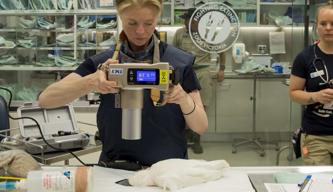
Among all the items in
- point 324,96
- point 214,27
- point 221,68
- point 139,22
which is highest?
point 214,27

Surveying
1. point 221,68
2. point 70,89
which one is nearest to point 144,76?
point 70,89

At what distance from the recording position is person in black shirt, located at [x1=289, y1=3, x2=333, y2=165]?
7.55ft

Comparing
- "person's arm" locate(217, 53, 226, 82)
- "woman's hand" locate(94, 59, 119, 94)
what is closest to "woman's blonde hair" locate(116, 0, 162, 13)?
"woman's hand" locate(94, 59, 119, 94)

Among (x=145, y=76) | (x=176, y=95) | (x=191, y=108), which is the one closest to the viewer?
(x=145, y=76)

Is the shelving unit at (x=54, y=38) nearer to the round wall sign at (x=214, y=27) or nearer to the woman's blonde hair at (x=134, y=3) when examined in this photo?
the round wall sign at (x=214, y=27)

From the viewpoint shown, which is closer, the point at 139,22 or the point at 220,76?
the point at 139,22

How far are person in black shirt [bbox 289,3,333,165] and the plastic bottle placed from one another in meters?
1.56

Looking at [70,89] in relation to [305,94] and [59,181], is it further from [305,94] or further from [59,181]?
[305,94]

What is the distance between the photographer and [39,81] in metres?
4.00

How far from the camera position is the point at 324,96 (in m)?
2.24

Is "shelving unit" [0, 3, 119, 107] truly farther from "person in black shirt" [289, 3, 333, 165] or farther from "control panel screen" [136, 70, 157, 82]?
"control panel screen" [136, 70, 157, 82]

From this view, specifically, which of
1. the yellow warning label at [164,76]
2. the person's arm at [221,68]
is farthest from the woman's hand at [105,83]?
the person's arm at [221,68]

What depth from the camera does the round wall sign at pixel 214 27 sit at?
3.67 m

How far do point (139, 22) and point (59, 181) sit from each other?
567 mm
